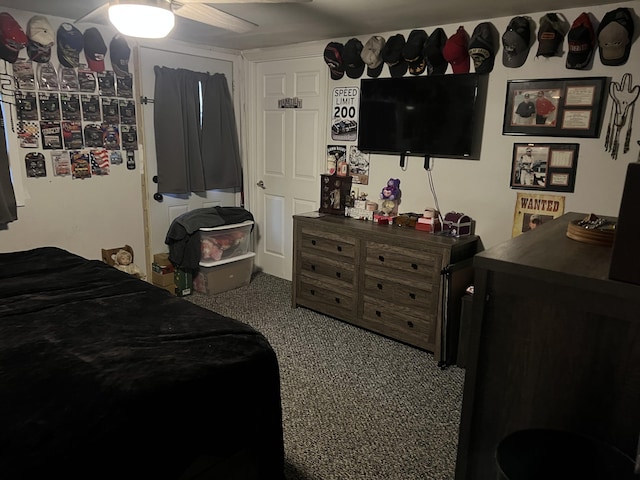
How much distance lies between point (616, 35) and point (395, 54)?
55.0 inches

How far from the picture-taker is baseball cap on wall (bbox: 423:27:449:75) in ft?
10.4

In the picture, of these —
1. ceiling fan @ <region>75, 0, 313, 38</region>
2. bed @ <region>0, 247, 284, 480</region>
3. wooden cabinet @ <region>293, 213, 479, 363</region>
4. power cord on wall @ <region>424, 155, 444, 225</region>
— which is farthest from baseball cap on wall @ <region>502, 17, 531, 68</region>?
bed @ <region>0, 247, 284, 480</region>

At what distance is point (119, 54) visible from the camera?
11.9 feet

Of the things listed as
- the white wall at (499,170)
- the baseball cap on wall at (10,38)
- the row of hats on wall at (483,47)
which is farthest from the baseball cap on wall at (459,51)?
the baseball cap on wall at (10,38)

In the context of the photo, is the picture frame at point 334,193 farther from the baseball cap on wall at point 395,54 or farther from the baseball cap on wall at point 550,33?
the baseball cap on wall at point 550,33

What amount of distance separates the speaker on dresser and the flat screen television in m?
2.13

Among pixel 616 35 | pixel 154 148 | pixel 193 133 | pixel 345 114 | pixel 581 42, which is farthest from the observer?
pixel 193 133

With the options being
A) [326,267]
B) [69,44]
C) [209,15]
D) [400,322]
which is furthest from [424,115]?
[69,44]

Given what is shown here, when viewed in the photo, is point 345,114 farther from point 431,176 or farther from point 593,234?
point 593,234

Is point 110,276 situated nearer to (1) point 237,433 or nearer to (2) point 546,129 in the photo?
(1) point 237,433

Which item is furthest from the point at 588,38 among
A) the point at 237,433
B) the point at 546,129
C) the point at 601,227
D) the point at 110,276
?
the point at 110,276

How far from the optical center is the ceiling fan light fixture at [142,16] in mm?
1789

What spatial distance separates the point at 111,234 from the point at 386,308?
2362 millimetres

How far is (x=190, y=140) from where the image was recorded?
4160 millimetres
